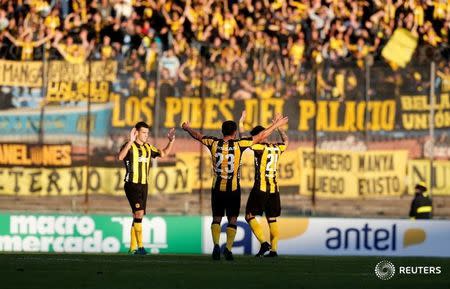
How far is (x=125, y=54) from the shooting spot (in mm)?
23312

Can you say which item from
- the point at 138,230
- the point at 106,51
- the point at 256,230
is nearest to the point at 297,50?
the point at 106,51

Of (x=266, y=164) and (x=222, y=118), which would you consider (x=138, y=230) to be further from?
(x=222, y=118)

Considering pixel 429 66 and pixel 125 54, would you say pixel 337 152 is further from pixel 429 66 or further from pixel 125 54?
pixel 125 54

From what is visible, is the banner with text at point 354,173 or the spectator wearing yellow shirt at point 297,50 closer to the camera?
the banner with text at point 354,173

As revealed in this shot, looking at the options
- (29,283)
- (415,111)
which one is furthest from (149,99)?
(29,283)

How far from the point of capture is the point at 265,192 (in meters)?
18.8

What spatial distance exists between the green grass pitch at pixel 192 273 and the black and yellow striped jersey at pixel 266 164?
1.29 metres

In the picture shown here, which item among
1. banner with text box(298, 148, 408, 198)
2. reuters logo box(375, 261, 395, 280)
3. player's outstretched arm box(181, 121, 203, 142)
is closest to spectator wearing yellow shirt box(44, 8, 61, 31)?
banner with text box(298, 148, 408, 198)

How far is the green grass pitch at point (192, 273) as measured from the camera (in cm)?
1255

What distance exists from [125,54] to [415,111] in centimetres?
557

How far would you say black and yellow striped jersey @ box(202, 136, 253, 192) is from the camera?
17.4 meters

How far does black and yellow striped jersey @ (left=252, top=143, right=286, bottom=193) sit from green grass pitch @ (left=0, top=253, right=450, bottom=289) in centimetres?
129

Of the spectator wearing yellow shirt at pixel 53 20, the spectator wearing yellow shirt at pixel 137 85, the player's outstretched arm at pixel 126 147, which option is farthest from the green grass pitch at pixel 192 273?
the spectator wearing yellow shirt at pixel 53 20

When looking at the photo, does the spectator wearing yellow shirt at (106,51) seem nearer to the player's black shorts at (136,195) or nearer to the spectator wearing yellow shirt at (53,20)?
the spectator wearing yellow shirt at (53,20)
